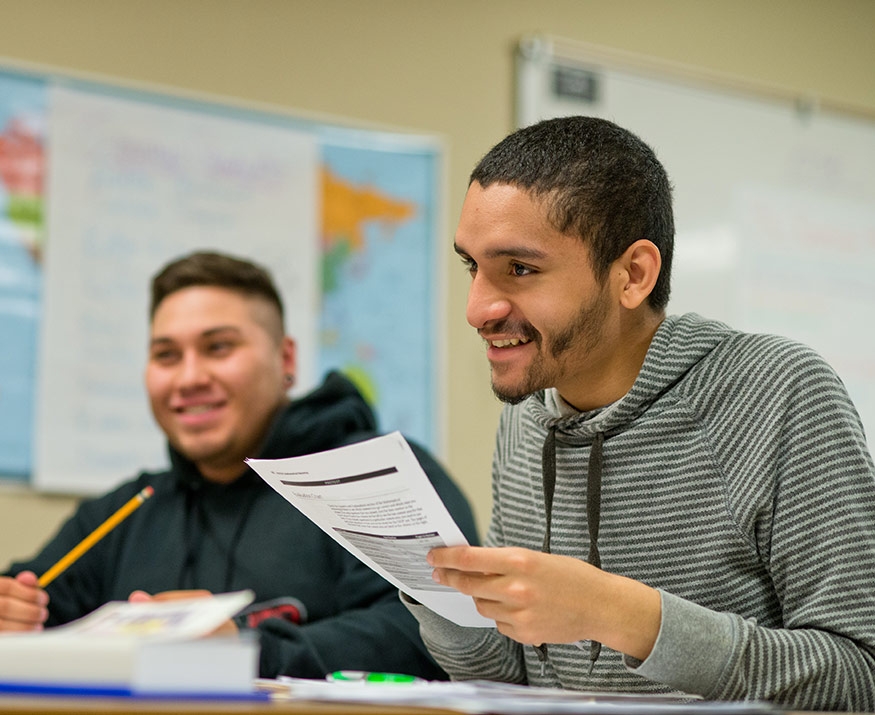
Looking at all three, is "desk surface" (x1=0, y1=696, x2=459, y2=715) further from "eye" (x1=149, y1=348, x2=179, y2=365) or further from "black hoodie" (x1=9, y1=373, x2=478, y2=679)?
"eye" (x1=149, y1=348, x2=179, y2=365)

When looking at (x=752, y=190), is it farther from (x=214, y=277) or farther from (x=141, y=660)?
(x=141, y=660)

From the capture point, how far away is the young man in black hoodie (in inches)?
75.5

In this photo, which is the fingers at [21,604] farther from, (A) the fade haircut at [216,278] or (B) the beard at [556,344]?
(B) the beard at [556,344]

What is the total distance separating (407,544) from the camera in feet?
3.24

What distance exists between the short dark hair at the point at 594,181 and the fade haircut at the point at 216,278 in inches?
36.4

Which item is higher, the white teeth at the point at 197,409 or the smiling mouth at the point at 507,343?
the smiling mouth at the point at 507,343

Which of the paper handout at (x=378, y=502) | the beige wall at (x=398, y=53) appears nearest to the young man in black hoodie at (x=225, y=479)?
the beige wall at (x=398, y=53)

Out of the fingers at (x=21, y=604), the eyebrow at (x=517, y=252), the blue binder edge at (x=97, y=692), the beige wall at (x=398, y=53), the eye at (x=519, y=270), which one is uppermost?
the beige wall at (x=398, y=53)

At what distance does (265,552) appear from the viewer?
6.42 feet

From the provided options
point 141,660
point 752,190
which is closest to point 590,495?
point 141,660

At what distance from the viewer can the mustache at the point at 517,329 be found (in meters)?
1.26

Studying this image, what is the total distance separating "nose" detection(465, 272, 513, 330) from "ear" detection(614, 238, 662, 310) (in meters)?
0.14

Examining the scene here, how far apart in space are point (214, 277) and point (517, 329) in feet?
3.33

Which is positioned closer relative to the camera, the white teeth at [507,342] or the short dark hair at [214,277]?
the white teeth at [507,342]
